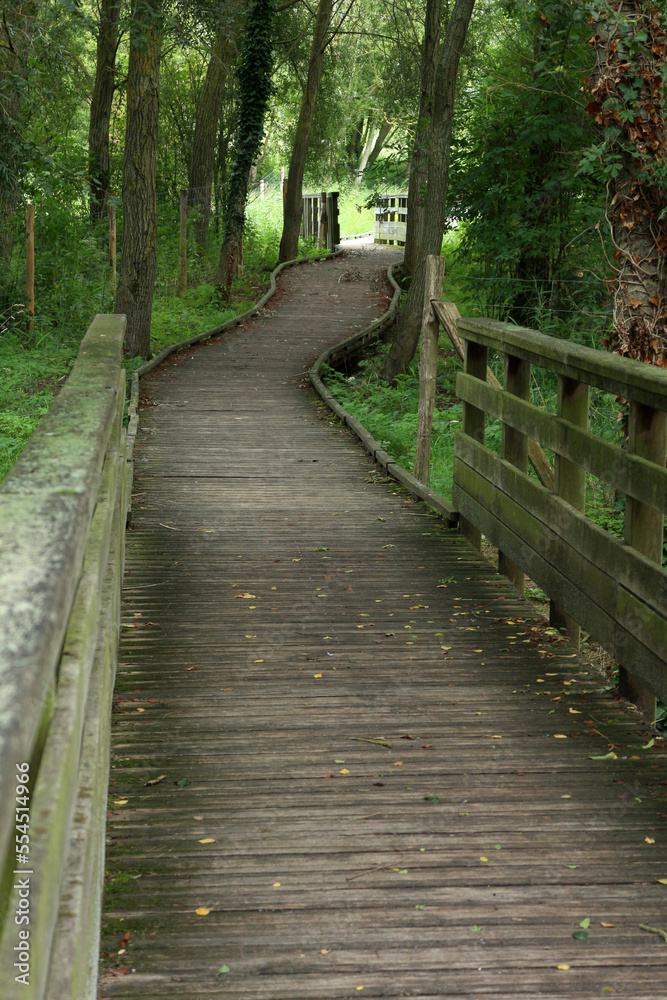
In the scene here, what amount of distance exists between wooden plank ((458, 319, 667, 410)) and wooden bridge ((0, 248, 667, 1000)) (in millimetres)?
29

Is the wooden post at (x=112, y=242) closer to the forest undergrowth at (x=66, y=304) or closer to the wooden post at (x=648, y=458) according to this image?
the forest undergrowth at (x=66, y=304)

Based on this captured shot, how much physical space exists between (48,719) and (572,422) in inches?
131

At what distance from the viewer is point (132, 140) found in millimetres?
14555

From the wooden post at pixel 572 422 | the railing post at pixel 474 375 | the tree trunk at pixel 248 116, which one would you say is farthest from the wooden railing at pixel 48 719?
the tree trunk at pixel 248 116

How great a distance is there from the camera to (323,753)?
11.9 feet

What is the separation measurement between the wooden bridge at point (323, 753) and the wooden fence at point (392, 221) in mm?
30046

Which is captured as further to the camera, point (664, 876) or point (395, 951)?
point (664, 876)

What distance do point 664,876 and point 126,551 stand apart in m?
4.09

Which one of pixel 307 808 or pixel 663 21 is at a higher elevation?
pixel 663 21

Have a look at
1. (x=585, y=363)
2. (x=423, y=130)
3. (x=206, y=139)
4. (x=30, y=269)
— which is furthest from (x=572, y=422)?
(x=206, y=139)

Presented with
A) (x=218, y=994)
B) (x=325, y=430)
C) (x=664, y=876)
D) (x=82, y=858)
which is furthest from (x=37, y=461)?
(x=325, y=430)

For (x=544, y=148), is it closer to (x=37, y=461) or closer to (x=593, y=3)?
(x=593, y=3)

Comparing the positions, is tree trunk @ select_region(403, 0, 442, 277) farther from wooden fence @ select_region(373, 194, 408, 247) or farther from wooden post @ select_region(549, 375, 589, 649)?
wooden fence @ select_region(373, 194, 408, 247)

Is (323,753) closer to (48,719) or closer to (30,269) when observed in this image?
(48,719)
